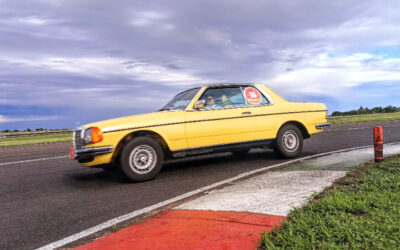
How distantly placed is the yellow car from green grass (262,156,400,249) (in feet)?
8.27

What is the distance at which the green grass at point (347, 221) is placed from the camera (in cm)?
274

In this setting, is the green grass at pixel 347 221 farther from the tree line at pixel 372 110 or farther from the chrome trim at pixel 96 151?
the tree line at pixel 372 110

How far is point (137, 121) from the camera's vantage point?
575 cm

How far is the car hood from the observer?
18.4ft

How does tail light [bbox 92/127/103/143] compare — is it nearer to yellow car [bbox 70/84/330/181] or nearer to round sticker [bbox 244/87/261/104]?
yellow car [bbox 70/84/330/181]

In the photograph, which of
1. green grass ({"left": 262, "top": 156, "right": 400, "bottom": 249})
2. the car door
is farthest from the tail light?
green grass ({"left": 262, "top": 156, "right": 400, "bottom": 249})

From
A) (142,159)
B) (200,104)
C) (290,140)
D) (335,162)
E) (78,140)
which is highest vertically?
(200,104)

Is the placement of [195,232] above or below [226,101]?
below

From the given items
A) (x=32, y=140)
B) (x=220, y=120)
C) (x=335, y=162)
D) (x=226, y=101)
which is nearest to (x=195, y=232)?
(x=220, y=120)

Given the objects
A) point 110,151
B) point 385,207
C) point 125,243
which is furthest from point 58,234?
point 385,207

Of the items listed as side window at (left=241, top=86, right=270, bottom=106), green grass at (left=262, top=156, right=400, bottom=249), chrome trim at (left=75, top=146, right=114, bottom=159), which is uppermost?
side window at (left=241, top=86, right=270, bottom=106)

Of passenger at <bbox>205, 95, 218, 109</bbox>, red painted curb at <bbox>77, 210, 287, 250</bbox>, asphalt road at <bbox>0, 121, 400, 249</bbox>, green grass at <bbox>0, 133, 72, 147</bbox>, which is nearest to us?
red painted curb at <bbox>77, 210, 287, 250</bbox>

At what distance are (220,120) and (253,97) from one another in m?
1.06

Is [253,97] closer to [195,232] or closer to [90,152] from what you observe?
[90,152]
